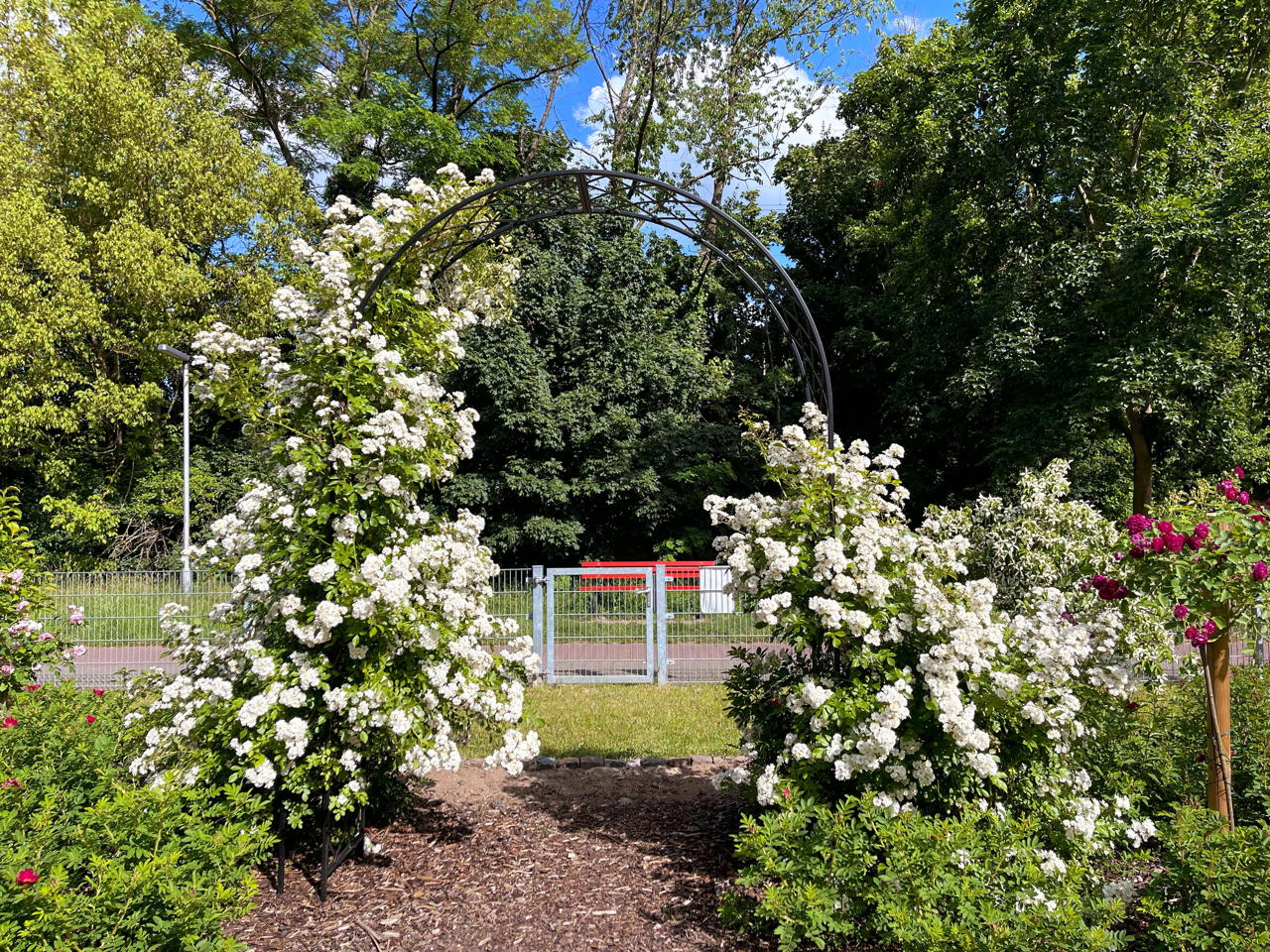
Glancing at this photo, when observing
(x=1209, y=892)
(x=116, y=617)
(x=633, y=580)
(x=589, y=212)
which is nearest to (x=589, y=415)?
(x=633, y=580)

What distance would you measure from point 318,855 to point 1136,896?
150 inches

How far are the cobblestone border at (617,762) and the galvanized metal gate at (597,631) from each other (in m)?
3.18

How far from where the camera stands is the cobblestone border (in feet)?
19.9

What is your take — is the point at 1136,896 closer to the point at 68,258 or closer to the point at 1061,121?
the point at 1061,121

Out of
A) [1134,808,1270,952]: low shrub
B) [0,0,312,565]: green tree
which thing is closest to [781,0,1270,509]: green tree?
[1134,808,1270,952]: low shrub

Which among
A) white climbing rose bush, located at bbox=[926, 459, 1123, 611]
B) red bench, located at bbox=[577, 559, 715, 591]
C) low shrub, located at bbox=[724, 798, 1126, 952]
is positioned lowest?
low shrub, located at bbox=[724, 798, 1126, 952]

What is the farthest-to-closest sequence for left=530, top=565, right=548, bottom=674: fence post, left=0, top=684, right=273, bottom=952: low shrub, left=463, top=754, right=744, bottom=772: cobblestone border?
left=530, top=565, right=548, bottom=674: fence post < left=463, top=754, right=744, bottom=772: cobblestone border < left=0, top=684, right=273, bottom=952: low shrub

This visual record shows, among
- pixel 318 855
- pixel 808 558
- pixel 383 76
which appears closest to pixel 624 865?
pixel 318 855

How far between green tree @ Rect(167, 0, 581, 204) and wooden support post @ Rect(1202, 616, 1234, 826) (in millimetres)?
18980

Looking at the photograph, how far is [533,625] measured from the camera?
9328 mm

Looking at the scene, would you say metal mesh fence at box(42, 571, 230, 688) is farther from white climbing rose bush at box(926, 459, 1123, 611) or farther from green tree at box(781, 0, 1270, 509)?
Answer: green tree at box(781, 0, 1270, 509)

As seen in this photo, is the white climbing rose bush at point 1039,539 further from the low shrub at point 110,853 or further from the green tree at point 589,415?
the green tree at point 589,415

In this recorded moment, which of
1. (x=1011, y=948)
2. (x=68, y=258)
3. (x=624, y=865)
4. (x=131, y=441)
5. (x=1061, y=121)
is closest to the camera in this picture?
(x=1011, y=948)

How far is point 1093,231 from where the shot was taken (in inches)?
539
